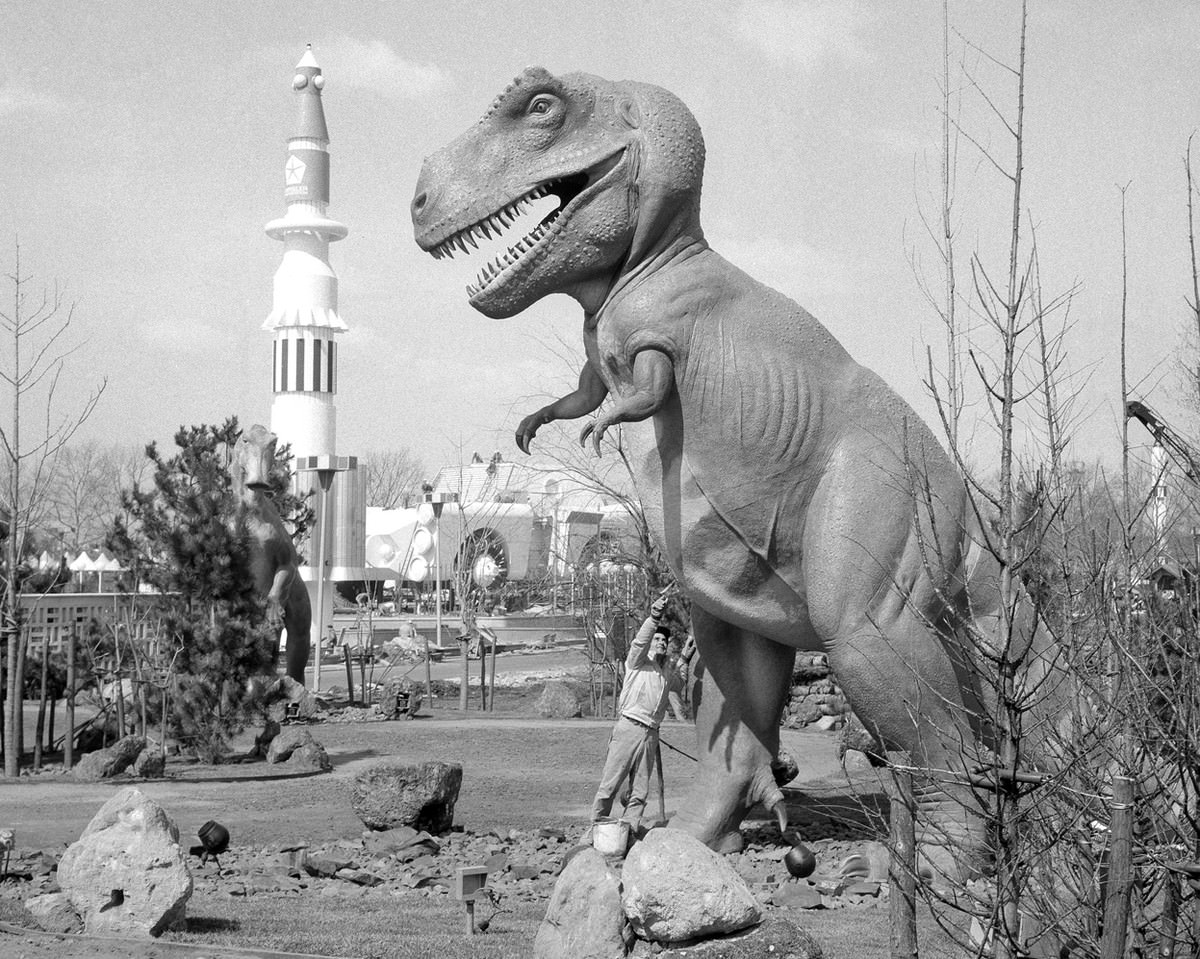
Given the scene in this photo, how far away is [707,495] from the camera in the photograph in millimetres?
6742

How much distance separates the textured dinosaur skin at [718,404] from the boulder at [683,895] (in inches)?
65.6

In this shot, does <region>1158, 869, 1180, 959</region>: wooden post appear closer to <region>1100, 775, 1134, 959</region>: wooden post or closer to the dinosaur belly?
<region>1100, 775, 1134, 959</region>: wooden post

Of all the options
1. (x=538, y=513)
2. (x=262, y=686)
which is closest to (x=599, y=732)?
(x=262, y=686)

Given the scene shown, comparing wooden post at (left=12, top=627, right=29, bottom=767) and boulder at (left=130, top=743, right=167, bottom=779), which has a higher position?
wooden post at (left=12, top=627, right=29, bottom=767)

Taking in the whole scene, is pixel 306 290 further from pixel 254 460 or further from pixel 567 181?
pixel 567 181

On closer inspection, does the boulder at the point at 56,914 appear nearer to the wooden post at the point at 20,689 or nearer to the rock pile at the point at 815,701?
the wooden post at the point at 20,689

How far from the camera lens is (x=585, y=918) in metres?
5.35

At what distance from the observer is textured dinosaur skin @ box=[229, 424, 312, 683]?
1716 centimetres

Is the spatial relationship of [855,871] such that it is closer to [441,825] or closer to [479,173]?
[441,825]

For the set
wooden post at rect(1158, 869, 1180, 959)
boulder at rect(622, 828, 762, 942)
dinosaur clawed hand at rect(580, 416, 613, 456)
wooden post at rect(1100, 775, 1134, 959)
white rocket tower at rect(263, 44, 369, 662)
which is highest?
white rocket tower at rect(263, 44, 369, 662)

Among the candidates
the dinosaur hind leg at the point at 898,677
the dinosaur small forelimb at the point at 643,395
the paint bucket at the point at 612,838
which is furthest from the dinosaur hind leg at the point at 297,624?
the dinosaur hind leg at the point at 898,677

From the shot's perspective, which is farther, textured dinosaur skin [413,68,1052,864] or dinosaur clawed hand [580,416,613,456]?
textured dinosaur skin [413,68,1052,864]

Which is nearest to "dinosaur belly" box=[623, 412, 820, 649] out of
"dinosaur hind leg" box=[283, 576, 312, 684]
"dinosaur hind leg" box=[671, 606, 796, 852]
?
"dinosaur hind leg" box=[671, 606, 796, 852]

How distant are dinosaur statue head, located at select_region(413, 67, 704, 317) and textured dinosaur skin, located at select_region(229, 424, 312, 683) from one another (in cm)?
1010
